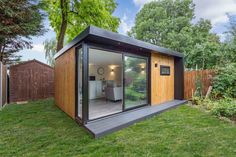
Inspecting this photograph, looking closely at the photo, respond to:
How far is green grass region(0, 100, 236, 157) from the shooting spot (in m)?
3.25

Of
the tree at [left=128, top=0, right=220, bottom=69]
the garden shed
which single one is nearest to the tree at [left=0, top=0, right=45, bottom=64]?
the garden shed

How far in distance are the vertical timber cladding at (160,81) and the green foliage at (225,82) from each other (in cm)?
204

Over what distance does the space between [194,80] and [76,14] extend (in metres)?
8.49

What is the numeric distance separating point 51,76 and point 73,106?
6018mm

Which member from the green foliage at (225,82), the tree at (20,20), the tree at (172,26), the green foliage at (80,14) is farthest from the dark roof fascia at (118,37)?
the tree at (172,26)

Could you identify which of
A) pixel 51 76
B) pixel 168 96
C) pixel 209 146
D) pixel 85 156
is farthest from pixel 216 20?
pixel 85 156

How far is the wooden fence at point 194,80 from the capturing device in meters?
9.05

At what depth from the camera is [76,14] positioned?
12.1 meters

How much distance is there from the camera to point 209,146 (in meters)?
3.49

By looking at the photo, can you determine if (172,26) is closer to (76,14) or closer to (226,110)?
(76,14)

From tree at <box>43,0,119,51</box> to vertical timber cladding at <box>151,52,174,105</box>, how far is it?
18.8ft

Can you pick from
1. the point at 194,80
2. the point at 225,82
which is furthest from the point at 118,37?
the point at 225,82

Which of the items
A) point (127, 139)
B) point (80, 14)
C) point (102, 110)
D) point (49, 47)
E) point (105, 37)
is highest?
point (80, 14)

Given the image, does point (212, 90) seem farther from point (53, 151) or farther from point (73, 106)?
point (53, 151)
